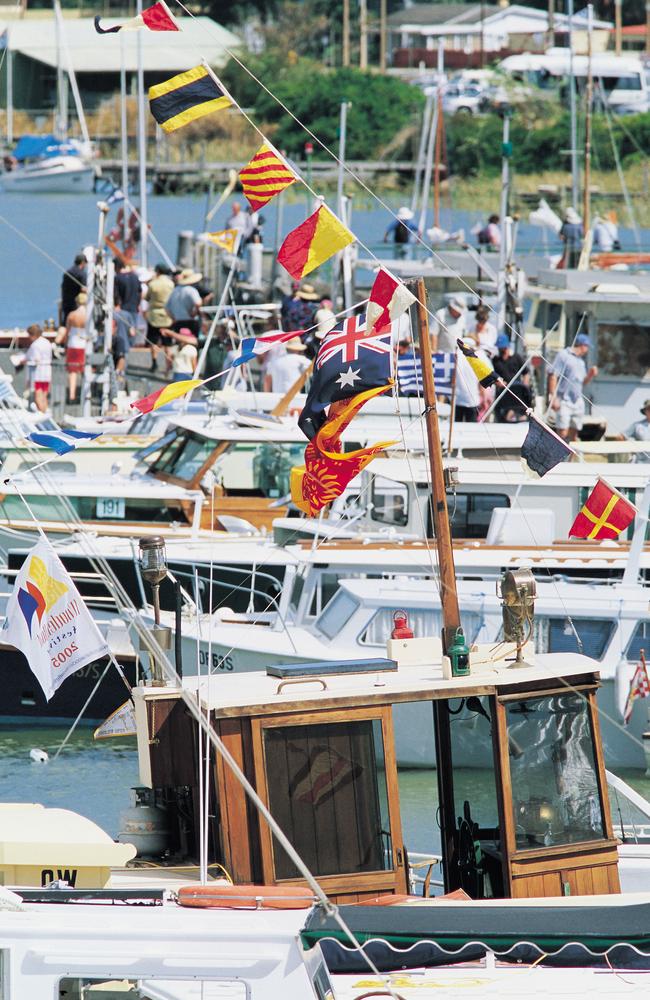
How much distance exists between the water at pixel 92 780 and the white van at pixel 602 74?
53.5 meters

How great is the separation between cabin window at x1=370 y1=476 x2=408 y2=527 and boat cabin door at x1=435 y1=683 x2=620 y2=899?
9.01 meters

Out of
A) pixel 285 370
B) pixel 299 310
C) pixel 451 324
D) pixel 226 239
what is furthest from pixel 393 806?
pixel 299 310

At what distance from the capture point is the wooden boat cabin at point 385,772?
9.23 meters

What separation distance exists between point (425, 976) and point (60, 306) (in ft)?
77.0

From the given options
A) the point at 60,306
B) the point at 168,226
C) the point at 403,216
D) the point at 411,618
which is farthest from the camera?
the point at 168,226

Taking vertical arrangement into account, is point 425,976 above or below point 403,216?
below

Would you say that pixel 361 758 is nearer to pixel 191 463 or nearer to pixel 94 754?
pixel 94 754

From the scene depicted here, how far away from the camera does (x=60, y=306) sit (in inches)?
1225

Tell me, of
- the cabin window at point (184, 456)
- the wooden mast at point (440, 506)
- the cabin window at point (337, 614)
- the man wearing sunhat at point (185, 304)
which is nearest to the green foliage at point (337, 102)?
the man wearing sunhat at point (185, 304)

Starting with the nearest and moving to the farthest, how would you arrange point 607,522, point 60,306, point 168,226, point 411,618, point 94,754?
point 607,522 → point 411,618 → point 94,754 → point 60,306 → point 168,226

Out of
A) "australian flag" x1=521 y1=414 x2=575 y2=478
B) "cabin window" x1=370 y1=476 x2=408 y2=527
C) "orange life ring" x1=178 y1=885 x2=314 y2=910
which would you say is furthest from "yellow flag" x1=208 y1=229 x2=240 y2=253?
"orange life ring" x1=178 y1=885 x2=314 y2=910

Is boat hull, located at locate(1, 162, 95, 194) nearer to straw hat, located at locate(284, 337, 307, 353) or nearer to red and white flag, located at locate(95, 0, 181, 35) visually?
straw hat, located at locate(284, 337, 307, 353)

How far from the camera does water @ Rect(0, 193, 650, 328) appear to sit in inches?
1950

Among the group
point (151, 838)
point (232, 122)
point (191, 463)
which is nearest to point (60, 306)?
point (191, 463)
